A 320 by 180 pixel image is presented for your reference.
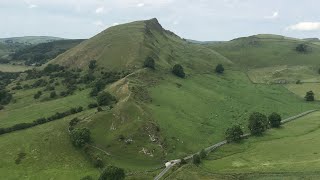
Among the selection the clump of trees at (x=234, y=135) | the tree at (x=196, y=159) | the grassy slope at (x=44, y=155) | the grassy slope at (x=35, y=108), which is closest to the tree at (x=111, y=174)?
the grassy slope at (x=44, y=155)

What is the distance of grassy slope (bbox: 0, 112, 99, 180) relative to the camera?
112125 millimetres

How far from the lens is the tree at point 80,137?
12431 centimetres

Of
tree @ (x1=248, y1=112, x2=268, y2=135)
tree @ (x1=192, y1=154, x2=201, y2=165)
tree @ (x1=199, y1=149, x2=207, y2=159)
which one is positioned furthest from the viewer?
tree @ (x1=248, y1=112, x2=268, y2=135)

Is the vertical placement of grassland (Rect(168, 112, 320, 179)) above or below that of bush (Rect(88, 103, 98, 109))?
below

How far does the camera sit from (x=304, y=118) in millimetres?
164375

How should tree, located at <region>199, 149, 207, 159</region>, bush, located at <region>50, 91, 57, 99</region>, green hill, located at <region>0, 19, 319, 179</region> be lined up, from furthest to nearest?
bush, located at <region>50, 91, 57, 99</region> < tree, located at <region>199, 149, 207, 159</region> < green hill, located at <region>0, 19, 319, 179</region>

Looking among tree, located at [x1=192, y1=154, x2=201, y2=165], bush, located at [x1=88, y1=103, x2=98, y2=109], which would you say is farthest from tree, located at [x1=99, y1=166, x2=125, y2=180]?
bush, located at [x1=88, y1=103, x2=98, y2=109]

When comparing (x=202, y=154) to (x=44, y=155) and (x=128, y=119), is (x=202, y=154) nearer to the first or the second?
(x=128, y=119)

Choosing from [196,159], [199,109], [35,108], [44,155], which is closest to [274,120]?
[199,109]

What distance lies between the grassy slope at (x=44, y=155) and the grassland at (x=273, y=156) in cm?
3617

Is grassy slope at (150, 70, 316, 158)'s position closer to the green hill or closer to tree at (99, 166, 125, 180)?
the green hill

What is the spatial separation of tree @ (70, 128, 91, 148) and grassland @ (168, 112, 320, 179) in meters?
36.4

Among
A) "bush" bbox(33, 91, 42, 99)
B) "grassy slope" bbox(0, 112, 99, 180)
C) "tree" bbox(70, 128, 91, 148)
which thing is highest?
"bush" bbox(33, 91, 42, 99)

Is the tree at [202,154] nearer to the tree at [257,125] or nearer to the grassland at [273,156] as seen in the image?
the grassland at [273,156]
